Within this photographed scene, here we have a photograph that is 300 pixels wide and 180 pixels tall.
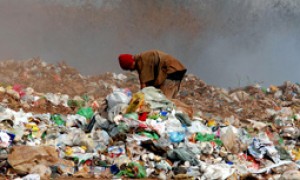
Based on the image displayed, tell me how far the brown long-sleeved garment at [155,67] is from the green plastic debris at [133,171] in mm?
2458

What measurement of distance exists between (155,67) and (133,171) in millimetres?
2690

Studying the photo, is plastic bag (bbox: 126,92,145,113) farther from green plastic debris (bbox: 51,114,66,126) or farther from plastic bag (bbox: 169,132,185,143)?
green plastic debris (bbox: 51,114,66,126)

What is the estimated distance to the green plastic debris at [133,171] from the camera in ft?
18.1

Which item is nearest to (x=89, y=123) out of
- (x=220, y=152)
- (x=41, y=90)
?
(x=220, y=152)

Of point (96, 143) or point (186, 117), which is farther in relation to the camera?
point (186, 117)

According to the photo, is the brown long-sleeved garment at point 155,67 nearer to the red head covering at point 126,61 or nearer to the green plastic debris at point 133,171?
the red head covering at point 126,61

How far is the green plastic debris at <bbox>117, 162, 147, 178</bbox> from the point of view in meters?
5.51

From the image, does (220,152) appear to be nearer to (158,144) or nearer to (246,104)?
(158,144)

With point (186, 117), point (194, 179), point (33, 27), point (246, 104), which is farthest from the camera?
point (33, 27)

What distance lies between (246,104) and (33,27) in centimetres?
1059

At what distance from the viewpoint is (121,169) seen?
5.59 metres

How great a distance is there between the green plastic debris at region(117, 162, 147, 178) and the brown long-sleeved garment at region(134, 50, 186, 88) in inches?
96.8

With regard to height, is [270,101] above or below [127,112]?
above

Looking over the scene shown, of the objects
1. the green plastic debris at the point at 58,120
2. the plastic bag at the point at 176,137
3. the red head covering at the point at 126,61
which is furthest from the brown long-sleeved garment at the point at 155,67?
the plastic bag at the point at 176,137
